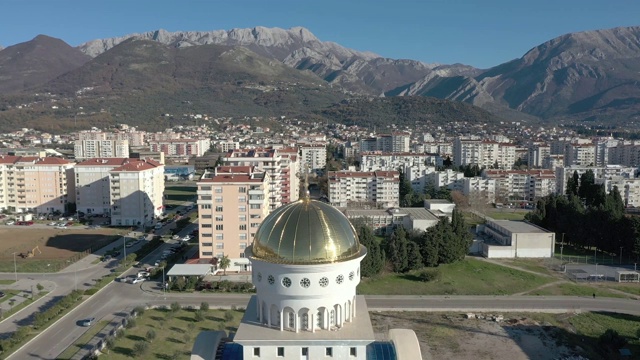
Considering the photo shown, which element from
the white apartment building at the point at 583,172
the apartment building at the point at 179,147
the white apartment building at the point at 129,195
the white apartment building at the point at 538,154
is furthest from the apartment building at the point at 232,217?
the apartment building at the point at 179,147

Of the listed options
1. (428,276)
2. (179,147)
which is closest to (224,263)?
(428,276)

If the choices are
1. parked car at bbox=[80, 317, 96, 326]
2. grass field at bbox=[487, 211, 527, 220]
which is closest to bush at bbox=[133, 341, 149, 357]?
parked car at bbox=[80, 317, 96, 326]

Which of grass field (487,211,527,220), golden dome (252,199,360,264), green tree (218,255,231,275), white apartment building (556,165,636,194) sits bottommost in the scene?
green tree (218,255,231,275)

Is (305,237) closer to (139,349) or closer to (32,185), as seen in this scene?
(139,349)

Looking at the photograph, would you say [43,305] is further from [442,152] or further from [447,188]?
[442,152]

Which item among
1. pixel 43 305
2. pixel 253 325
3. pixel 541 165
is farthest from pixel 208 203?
pixel 541 165

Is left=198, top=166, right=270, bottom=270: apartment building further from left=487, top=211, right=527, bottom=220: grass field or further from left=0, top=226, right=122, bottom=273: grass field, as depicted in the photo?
left=487, top=211, right=527, bottom=220: grass field
